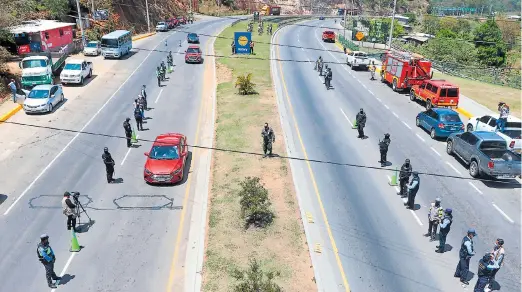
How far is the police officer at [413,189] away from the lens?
53.3ft

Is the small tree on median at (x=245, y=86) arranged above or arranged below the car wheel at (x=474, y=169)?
above

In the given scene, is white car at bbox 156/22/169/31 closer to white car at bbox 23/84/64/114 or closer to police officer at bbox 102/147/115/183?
white car at bbox 23/84/64/114

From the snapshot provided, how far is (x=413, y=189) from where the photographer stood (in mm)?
16391

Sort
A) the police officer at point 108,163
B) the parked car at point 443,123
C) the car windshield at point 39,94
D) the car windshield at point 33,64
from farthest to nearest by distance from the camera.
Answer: the car windshield at point 33,64 → the car windshield at point 39,94 → the parked car at point 443,123 → the police officer at point 108,163

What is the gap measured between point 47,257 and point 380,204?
39.3ft

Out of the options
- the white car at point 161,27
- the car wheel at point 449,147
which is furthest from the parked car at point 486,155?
the white car at point 161,27

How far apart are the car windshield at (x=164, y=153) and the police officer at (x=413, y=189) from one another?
33.3 feet

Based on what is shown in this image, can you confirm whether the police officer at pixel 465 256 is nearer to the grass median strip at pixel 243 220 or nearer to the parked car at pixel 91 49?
the grass median strip at pixel 243 220

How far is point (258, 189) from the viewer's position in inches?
640

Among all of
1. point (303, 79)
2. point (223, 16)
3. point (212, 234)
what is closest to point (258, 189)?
point (212, 234)

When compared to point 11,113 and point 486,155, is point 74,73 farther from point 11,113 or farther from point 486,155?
point 486,155

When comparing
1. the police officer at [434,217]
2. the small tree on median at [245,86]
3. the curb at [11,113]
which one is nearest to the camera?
the police officer at [434,217]

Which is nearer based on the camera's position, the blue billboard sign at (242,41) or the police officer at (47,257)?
the police officer at (47,257)

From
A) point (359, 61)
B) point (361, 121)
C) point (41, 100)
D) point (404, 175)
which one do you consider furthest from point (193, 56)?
point (404, 175)
